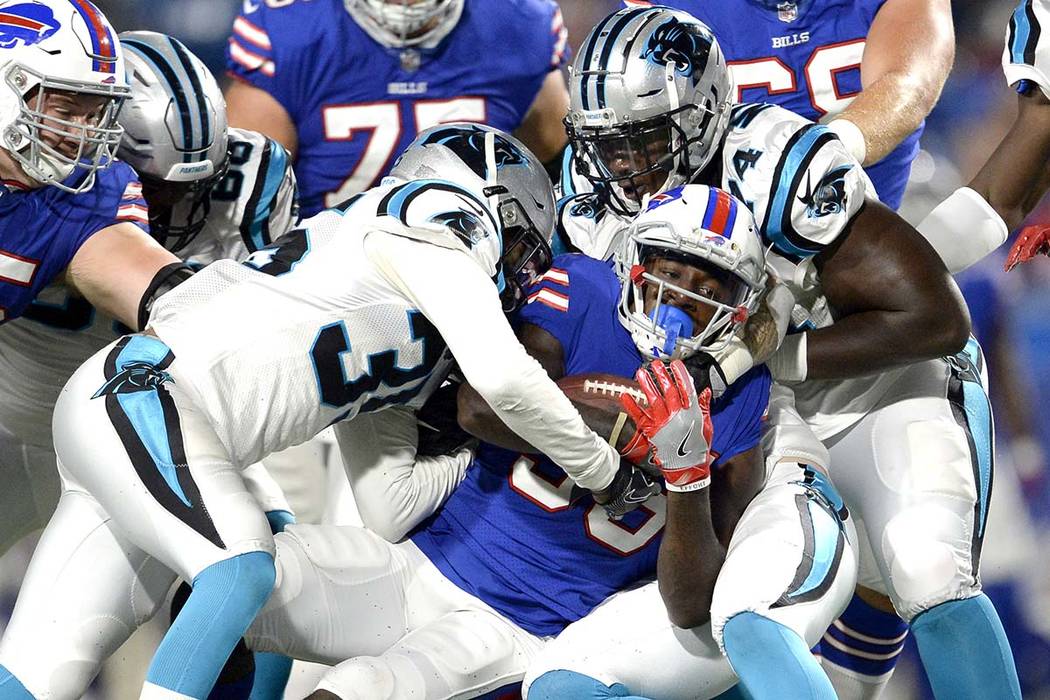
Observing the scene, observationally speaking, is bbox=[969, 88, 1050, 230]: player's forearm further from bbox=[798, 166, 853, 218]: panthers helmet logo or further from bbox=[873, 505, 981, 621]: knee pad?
bbox=[873, 505, 981, 621]: knee pad

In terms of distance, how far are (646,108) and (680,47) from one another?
6.3 inches

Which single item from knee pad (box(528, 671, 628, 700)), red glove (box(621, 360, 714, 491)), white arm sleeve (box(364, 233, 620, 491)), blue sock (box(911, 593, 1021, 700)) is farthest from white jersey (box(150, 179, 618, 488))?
blue sock (box(911, 593, 1021, 700))

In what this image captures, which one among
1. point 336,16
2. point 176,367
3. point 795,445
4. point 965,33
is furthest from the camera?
point 965,33

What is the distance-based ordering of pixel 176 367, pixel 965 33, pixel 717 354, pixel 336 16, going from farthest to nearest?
pixel 965 33, pixel 336 16, pixel 717 354, pixel 176 367

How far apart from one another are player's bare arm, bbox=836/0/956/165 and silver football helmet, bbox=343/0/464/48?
952 millimetres

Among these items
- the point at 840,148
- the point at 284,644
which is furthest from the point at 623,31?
the point at 284,644

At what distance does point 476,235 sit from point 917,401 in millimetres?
1025

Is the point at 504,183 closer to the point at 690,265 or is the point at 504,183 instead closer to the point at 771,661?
the point at 690,265

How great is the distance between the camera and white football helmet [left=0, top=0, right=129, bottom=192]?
275 cm

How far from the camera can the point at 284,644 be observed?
8.70 feet

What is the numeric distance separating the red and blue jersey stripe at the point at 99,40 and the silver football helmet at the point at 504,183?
0.59 metres

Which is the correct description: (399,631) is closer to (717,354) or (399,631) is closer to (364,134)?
(717,354)

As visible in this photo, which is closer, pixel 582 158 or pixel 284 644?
pixel 284 644

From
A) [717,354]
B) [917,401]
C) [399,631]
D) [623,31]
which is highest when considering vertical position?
[623,31]
